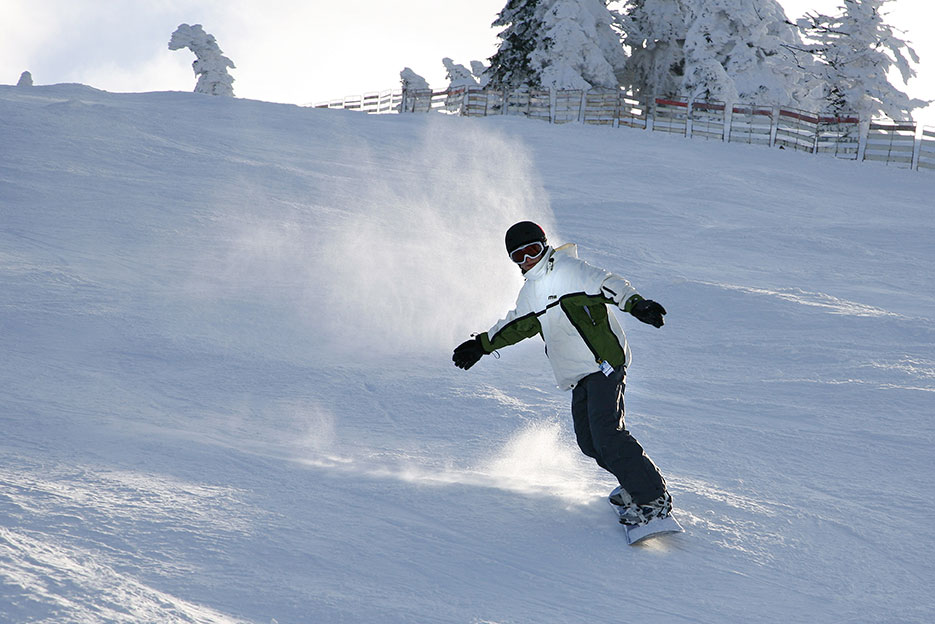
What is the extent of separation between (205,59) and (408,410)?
38113 millimetres

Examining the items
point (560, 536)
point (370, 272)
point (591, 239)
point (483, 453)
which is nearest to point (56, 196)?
point (370, 272)

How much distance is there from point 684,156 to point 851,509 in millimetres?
16530

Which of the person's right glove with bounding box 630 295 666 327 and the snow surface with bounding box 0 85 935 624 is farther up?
the person's right glove with bounding box 630 295 666 327

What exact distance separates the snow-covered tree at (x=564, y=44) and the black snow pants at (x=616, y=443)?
2837 centimetres

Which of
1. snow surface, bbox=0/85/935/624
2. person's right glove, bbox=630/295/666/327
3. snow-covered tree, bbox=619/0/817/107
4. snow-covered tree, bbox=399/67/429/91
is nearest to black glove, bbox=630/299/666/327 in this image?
person's right glove, bbox=630/295/666/327

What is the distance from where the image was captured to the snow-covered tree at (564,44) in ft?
101

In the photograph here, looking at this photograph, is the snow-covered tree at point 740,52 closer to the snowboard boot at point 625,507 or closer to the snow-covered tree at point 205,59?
the snow-covered tree at point 205,59

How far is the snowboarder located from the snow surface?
257 millimetres

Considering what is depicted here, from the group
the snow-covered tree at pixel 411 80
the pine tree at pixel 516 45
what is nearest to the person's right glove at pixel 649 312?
the pine tree at pixel 516 45

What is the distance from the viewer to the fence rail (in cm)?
2323

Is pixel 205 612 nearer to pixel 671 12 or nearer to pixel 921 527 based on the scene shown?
pixel 921 527

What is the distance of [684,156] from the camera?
1962 cm

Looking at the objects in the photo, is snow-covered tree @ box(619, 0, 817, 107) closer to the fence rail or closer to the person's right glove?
the fence rail

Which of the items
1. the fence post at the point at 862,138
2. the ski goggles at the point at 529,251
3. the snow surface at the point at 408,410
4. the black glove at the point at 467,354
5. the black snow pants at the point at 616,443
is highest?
the fence post at the point at 862,138
